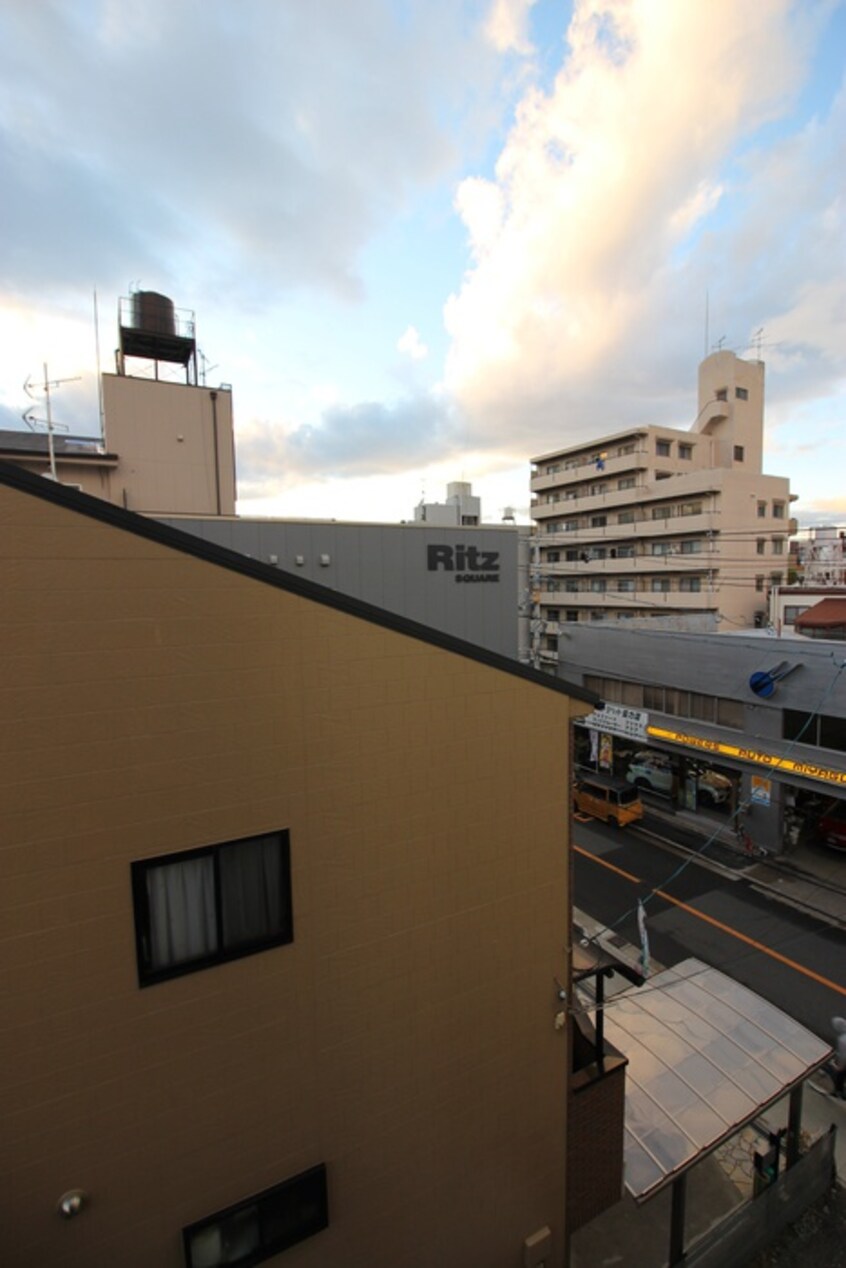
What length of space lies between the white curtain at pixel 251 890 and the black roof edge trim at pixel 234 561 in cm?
241

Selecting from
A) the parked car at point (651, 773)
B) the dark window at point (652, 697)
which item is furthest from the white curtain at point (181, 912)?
the parked car at point (651, 773)

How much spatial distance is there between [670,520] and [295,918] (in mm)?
46870

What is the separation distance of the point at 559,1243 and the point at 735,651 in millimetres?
19407

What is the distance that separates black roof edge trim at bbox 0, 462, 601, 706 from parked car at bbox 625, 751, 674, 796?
78.0ft

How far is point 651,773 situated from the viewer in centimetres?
2845

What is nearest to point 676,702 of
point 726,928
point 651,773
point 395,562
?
point 651,773

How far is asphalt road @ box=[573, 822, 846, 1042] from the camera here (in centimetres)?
1504

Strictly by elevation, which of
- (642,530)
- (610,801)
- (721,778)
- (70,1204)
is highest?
(642,530)

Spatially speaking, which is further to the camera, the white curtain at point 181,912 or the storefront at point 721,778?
the storefront at point 721,778

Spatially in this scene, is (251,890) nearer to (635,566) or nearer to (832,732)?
(832,732)

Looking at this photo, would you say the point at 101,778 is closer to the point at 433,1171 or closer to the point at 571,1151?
the point at 433,1171

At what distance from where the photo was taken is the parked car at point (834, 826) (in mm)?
21969

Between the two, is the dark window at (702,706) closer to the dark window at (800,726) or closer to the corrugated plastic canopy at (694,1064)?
the dark window at (800,726)

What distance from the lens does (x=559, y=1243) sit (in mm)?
8094
